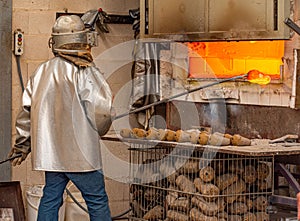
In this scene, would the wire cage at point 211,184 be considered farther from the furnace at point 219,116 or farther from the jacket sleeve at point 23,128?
the jacket sleeve at point 23,128

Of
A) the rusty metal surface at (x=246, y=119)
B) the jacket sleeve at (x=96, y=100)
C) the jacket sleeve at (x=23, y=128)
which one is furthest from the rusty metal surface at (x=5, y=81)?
the jacket sleeve at (x=96, y=100)

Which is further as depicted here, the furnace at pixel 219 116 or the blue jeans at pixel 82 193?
the blue jeans at pixel 82 193

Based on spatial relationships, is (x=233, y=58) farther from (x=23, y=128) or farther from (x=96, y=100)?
(x=23, y=128)

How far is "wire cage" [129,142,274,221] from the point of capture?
4.91 meters

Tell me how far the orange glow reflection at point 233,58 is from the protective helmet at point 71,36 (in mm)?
1164

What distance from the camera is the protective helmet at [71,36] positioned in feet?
16.7

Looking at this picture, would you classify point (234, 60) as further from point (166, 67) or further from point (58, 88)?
point (58, 88)

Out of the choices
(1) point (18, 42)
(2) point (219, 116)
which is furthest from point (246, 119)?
(1) point (18, 42)

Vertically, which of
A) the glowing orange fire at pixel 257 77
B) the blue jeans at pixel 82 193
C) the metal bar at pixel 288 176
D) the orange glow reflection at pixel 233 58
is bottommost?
the blue jeans at pixel 82 193

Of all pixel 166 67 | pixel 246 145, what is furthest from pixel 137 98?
pixel 246 145

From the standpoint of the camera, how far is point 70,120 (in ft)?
16.5

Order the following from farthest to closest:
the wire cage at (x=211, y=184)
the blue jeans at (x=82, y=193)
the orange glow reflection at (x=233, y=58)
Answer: the orange glow reflection at (x=233, y=58), the blue jeans at (x=82, y=193), the wire cage at (x=211, y=184)

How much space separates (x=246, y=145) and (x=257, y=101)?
0.59 meters

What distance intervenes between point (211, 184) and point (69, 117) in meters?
0.98
